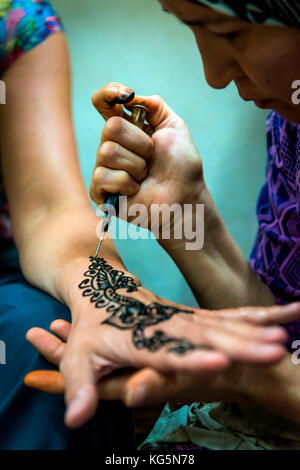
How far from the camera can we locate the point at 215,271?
92 cm

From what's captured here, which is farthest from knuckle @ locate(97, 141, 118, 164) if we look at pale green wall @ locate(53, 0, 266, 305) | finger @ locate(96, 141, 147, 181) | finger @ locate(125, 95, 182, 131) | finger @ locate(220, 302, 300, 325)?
pale green wall @ locate(53, 0, 266, 305)

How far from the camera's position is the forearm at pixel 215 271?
0.91 metres

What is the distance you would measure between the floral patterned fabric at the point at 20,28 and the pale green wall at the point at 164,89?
485 millimetres

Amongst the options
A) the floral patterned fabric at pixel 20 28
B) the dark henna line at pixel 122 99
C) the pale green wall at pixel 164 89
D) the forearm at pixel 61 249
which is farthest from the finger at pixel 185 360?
the pale green wall at pixel 164 89

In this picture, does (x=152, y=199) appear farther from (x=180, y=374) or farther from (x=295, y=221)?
(x=180, y=374)

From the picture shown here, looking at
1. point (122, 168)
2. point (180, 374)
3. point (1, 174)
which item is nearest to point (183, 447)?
point (180, 374)

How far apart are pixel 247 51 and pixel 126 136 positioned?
26cm

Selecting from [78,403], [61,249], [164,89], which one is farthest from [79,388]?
[164,89]

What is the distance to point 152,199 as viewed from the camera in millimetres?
840

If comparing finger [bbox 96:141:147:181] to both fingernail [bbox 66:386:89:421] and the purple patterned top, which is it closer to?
the purple patterned top

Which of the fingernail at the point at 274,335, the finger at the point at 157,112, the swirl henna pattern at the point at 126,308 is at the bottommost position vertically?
the swirl henna pattern at the point at 126,308

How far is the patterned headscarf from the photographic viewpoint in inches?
20.2

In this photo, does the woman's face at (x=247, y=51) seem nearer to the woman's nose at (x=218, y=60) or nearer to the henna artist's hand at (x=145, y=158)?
the woman's nose at (x=218, y=60)

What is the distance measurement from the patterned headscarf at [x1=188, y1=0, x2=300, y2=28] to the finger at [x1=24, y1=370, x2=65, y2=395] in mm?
506
